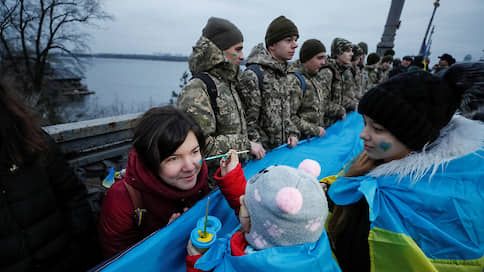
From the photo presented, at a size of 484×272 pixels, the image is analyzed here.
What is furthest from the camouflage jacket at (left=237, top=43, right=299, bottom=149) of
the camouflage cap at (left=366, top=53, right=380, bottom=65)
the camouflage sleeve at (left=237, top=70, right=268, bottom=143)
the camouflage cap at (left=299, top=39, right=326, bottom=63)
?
the camouflage cap at (left=366, top=53, right=380, bottom=65)

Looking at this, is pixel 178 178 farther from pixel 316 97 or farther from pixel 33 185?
pixel 316 97

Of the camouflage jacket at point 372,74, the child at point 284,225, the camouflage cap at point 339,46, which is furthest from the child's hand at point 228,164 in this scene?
the camouflage jacket at point 372,74

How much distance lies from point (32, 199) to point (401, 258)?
1959 millimetres

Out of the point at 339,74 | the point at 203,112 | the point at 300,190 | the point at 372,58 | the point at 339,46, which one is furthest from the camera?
the point at 372,58

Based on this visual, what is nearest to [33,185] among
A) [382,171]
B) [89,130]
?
[89,130]

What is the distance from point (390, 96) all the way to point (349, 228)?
2.63 feet

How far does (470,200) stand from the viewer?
1078 mm

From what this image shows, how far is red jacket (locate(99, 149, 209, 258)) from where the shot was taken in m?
1.44

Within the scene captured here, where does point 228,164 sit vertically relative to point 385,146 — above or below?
below

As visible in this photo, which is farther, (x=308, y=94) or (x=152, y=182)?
(x=308, y=94)

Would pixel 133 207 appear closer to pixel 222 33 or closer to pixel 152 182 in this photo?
pixel 152 182

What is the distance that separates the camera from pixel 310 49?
399 centimetres

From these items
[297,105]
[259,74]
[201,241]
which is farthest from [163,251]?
[297,105]

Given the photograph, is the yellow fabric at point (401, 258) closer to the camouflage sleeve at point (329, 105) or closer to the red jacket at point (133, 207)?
the red jacket at point (133, 207)
